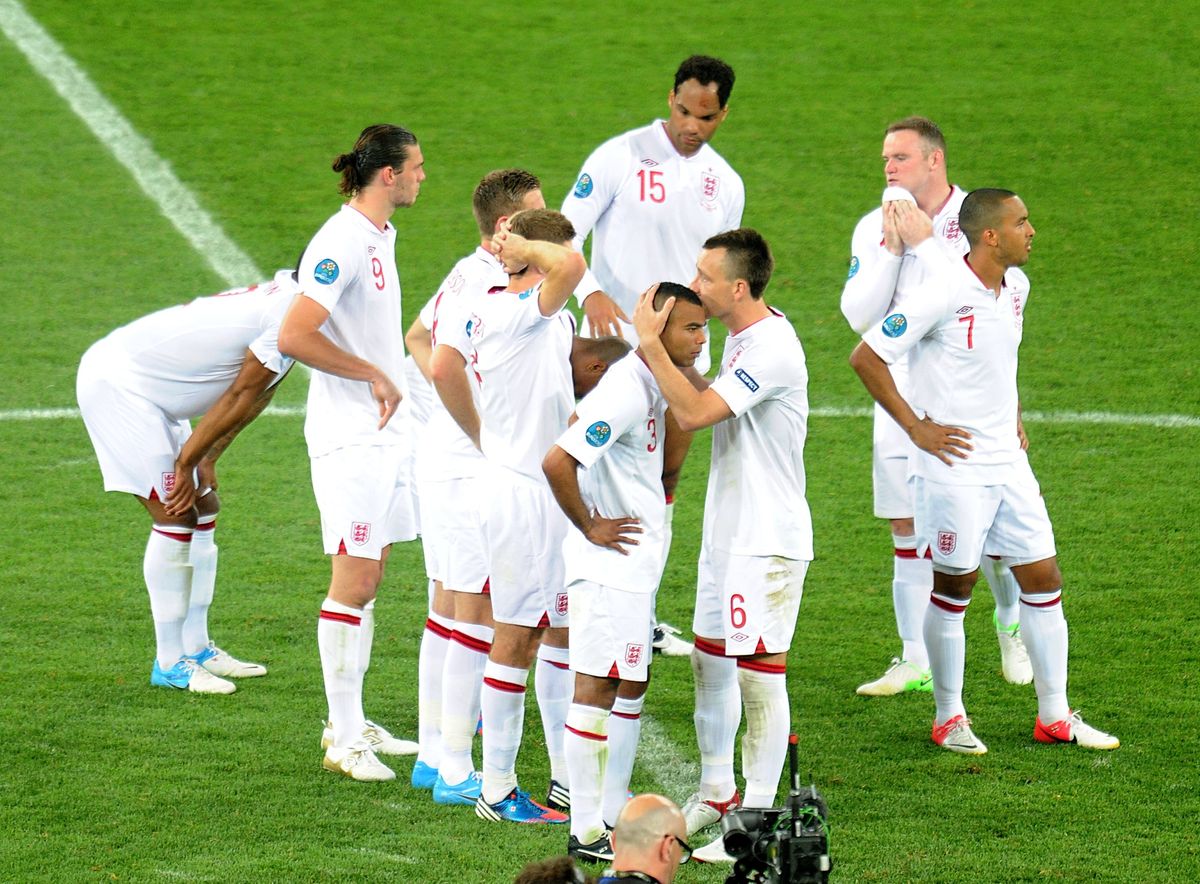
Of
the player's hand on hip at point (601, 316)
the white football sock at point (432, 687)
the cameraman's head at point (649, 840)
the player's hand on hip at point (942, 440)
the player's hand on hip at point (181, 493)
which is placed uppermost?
the player's hand on hip at point (601, 316)

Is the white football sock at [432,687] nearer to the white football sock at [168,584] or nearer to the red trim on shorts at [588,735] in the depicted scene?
the red trim on shorts at [588,735]

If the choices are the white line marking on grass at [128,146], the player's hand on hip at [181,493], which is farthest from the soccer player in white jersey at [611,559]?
the white line marking on grass at [128,146]

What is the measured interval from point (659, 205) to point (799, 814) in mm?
4288

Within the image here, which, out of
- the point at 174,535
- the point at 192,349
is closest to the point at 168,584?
the point at 174,535

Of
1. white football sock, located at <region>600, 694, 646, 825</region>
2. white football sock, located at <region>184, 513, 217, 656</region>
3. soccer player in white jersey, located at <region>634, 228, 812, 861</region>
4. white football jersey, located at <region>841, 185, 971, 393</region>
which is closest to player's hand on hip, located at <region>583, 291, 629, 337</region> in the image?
white football jersey, located at <region>841, 185, 971, 393</region>

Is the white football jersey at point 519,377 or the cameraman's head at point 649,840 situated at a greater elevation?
the white football jersey at point 519,377

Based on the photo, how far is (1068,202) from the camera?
13906 mm

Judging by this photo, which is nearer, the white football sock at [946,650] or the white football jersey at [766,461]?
the white football jersey at [766,461]

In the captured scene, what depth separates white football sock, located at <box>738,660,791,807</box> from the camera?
17.9ft

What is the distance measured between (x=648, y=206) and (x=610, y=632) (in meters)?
2.86

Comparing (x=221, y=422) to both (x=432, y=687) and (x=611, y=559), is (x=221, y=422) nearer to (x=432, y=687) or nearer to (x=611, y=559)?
(x=432, y=687)

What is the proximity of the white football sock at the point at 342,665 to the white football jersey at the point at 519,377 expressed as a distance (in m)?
0.86

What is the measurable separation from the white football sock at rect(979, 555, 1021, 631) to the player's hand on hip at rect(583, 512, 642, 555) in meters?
2.47

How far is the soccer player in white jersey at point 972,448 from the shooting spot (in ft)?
20.5
